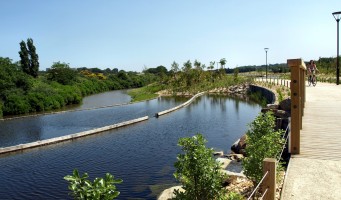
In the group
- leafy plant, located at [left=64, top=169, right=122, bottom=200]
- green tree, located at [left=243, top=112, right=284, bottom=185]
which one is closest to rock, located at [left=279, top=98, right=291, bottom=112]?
green tree, located at [left=243, top=112, right=284, bottom=185]

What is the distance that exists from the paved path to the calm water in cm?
505

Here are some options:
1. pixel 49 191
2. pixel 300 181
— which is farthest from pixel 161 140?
pixel 300 181

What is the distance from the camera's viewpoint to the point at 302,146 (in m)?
8.84

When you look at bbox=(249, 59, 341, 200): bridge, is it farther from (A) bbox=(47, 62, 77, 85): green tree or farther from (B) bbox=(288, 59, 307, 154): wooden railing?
(A) bbox=(47, 62, 77, 85): green tree

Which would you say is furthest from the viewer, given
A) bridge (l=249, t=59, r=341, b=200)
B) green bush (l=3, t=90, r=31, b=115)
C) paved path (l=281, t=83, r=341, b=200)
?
green bush (l=3, t=90, r=31, b=115)

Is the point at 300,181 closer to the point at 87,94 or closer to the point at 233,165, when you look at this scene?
the point at 233,165

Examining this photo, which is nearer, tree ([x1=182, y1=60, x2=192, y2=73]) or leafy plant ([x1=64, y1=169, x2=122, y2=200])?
leafy plant ([x1=64, y1=169, x2=122, y2=200])

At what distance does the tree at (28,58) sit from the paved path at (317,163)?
50.4 meters

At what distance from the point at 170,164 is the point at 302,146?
255 inches

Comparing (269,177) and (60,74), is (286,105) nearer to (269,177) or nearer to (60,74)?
(269,177)

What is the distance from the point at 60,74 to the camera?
57844 millimetres

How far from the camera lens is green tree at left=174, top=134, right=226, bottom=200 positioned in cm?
620

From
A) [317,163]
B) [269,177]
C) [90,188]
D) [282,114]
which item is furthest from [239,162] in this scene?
[90,188]

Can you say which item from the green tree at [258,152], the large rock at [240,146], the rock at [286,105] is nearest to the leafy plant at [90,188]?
the green tree at [258,152]
